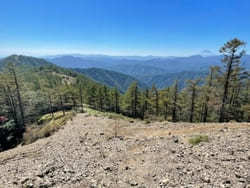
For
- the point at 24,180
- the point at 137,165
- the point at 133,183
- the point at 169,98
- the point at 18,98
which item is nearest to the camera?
the point at 133,183

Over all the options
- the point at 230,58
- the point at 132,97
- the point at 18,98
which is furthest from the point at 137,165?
the point at 132,97

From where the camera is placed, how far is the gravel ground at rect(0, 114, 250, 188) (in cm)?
566

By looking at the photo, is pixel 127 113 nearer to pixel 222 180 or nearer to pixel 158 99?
pixel 158 99

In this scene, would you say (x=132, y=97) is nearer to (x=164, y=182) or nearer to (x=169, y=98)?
(x=169, y=98)

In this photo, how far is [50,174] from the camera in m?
6.92

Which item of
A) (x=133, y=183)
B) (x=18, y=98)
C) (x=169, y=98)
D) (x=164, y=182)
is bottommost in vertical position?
(x=169, y=98)

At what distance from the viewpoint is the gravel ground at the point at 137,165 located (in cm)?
566

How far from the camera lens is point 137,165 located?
23.8 feet

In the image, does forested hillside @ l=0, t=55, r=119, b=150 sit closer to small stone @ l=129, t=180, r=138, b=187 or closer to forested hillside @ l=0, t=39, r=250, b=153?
forested hillside @ l=0, t=39, r=250, b=153

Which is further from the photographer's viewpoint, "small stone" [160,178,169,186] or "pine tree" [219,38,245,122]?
"pine tree" [219,38,245,122]

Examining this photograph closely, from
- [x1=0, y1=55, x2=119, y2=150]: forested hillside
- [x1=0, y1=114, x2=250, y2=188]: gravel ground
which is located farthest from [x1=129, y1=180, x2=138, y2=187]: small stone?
[x1=0, y1=55, x2=119, y2=150]: forested hillside

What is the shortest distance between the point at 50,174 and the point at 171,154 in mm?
5860

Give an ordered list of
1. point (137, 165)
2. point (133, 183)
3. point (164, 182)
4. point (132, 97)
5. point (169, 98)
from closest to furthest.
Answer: point (164, 182), point (133, 183), point (137, 165), point (169, 98), point (132, 97)

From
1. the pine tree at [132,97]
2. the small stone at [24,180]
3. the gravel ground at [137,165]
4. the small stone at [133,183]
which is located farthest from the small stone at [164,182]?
the pine tree at [132,97]
